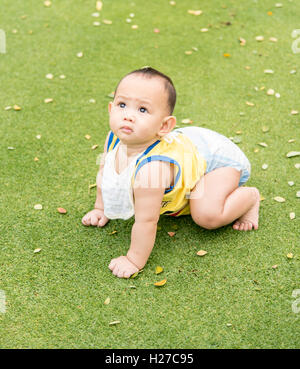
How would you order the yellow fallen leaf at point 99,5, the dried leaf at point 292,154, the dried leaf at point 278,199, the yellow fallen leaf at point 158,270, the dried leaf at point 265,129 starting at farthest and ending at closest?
the yellow fallen leaf at point 99,5 → the dried leaf at point 265,129 → the dried leaf at point 292,154 → the dried leaf at point 278,199 → the yellow fallen leaf at point 158,270

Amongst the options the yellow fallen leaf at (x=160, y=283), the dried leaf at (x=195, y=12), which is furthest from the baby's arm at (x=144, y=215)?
the dried leaf at (x=195, y=12)

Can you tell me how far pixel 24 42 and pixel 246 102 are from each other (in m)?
2.53

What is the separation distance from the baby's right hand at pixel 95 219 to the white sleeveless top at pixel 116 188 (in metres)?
0.19

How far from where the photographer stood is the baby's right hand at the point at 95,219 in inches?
111

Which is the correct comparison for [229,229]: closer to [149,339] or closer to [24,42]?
[149,339]

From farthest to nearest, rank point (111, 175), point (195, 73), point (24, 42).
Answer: point (24, 42) < point (195, 73) < point (111, 175)

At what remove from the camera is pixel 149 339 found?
7.36 feet

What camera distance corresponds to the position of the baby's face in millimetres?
2172

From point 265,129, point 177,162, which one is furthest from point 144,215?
point 265,129

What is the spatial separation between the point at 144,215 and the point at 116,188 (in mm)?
242

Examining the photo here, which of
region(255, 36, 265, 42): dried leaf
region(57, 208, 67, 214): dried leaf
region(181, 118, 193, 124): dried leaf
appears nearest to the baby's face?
region(57, 208, 67, 214): dried leaf

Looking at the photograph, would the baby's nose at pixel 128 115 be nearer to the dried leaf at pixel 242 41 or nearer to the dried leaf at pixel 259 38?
the dried leaf at pixel 242 41

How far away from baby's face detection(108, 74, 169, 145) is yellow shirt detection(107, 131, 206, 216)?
14 centimetres
